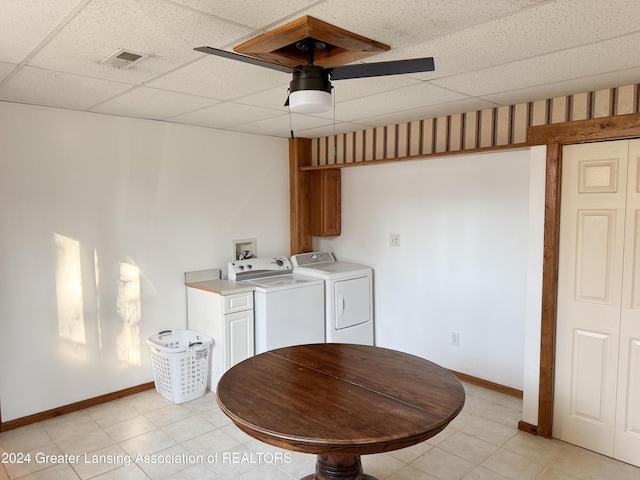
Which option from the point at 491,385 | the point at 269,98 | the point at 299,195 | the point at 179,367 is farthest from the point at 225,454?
the point at 299,195

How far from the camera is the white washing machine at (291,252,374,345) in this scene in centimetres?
412

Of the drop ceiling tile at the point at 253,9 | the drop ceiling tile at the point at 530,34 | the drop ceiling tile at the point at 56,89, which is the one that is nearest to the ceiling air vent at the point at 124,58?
the drop ceiling tile at the point at 56,89

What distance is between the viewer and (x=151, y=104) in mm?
3111

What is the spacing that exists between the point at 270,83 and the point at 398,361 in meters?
1.73

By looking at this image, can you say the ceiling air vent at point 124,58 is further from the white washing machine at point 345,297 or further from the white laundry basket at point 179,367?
the white washing machine at point 345,297

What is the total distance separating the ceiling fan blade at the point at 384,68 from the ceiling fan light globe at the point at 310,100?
0.12 meters

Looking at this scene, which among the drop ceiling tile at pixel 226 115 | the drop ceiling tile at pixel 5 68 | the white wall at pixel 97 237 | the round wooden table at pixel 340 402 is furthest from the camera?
the drop ceiling tile at pixel 226 115

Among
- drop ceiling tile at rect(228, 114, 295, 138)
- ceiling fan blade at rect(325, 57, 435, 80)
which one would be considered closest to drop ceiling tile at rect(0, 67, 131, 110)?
drop ceiling tile at rect(228, 114, 295, 138)

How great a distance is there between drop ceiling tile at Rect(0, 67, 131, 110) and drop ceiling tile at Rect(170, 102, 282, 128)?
0.68 meters

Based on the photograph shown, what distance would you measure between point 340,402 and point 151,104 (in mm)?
2458

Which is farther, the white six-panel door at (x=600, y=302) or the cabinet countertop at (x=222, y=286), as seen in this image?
the cabinet countertop at (x=222, y=286)

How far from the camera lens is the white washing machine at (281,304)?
369 centimetres

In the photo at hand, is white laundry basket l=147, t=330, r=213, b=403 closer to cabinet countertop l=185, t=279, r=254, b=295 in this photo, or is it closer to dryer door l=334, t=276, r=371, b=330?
cabinet countertop l=185, t=279, r=254, b=295

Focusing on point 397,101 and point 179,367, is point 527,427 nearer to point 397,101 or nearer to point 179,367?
point 397,101
